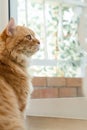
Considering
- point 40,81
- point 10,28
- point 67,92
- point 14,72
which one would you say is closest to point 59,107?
point 67,92

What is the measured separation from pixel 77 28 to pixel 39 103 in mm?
497

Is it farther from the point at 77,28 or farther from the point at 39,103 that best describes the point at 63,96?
the point at 77,28

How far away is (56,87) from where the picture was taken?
183cm

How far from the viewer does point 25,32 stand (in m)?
1.56

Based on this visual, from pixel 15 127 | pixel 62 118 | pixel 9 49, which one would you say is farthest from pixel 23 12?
pixel 15 127

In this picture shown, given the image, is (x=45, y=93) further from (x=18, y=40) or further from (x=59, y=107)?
(x=18, y=40)

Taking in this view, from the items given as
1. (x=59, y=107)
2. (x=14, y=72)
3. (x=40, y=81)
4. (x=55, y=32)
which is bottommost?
(x=59, y=107)

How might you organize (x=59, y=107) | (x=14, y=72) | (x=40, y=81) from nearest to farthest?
(x=14, y=72)
(x=59, y=107)
(x=40, y=81)

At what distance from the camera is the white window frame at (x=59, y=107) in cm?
166

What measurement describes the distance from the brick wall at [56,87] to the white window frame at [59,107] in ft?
0.16

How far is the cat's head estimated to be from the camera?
1.49m

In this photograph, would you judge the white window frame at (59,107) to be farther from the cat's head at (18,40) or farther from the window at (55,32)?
the cat's head at (18,40)

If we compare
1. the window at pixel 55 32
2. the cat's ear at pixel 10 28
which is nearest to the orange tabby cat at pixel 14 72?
the cat's ear at pixel 10 28

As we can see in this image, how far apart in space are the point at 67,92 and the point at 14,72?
1.42 feet
